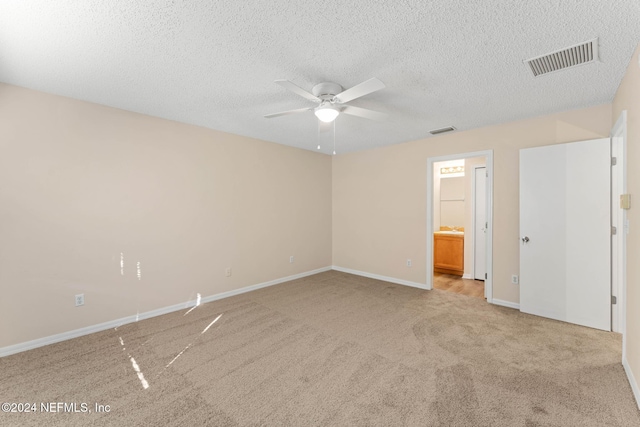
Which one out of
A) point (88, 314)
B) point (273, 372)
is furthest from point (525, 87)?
point (88, 314)

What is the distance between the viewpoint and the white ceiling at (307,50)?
1579mm

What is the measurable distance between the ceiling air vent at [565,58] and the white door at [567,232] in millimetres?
1352

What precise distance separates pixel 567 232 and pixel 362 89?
9.88 ft

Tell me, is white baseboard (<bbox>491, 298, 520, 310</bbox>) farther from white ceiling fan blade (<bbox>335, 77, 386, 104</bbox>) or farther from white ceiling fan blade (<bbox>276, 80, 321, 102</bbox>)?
white ceiling fan blade (<bbox>276, 80, 321, 102</bbox>)

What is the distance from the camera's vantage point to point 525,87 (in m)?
2.54

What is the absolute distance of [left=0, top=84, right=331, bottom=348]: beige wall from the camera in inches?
99.5

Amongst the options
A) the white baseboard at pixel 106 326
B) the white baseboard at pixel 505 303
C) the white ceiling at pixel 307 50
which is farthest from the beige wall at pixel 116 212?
the white baseboard at pixel 505 303

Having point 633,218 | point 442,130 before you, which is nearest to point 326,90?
point 442,130

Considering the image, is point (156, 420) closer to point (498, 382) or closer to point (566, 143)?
point (498, 382)

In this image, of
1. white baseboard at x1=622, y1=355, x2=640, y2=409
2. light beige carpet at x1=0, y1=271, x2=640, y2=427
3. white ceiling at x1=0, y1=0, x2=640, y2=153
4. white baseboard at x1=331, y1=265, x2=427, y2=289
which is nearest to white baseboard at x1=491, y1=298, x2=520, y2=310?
light beige carpet at x1=0, y1=271, x2=640, y2=427

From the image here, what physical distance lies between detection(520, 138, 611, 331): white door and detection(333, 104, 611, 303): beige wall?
7.8 inches

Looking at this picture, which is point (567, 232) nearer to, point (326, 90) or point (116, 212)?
point (326, 90)

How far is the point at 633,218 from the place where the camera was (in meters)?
1.99

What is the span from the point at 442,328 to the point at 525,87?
2.60m
